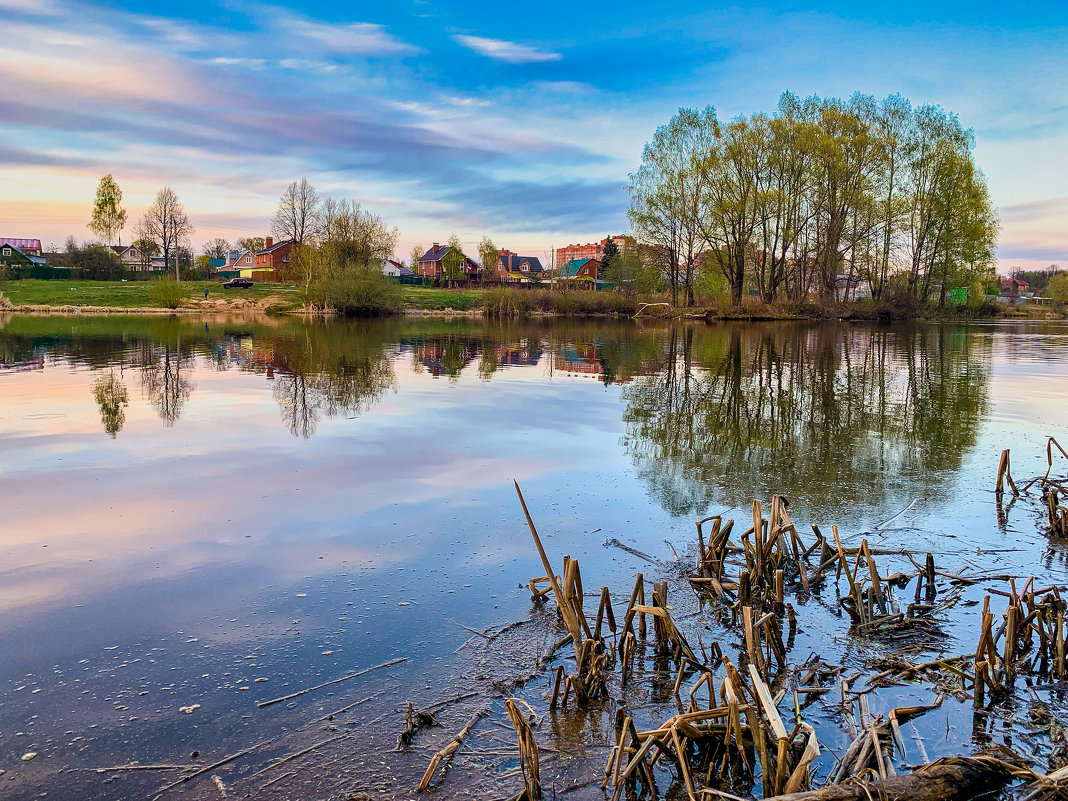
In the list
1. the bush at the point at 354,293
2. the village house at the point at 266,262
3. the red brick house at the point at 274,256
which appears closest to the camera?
the bush at the point at 354,293

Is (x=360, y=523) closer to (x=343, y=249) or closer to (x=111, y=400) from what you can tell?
(x=111, y=400)

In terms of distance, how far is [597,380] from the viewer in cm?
2216

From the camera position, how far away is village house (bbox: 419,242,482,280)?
123 metres

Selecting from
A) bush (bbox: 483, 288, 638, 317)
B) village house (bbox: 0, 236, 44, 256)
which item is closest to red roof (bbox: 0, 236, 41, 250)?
village house (bbox: 0, 236, 44, 256)

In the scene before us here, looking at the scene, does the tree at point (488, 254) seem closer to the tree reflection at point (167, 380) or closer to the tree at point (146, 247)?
the tree at point (146, 247)

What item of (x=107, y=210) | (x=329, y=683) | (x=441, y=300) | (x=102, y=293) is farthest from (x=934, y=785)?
(x=107, y=210)

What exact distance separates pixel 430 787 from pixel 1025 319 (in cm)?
9859

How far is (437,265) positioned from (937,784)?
130058 mm

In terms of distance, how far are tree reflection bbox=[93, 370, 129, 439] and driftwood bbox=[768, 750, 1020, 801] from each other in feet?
41.0

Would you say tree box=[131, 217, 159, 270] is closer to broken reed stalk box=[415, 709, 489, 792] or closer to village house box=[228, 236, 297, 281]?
village house box=[228, 236, 297, 281]

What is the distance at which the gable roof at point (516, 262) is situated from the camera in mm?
145375

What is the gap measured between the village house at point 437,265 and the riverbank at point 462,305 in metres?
37.9

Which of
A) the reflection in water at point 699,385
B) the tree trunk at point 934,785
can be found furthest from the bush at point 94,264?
the tree trunk at point 934,785

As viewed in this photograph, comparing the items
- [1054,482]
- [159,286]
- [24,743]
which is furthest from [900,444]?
[159,286]
